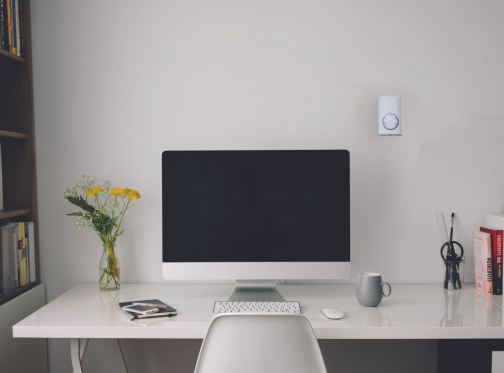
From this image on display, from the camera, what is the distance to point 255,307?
1.52m

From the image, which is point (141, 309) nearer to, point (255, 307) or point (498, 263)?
point (255, 307)

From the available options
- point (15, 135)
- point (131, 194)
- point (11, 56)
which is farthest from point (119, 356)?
point (11, 56)

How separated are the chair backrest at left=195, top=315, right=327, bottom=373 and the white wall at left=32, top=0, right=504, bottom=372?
913 mm

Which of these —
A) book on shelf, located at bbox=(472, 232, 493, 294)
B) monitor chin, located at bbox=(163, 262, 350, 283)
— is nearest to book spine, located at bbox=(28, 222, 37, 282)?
monitor chin, located at bbox=(163, 262, 350, 283)

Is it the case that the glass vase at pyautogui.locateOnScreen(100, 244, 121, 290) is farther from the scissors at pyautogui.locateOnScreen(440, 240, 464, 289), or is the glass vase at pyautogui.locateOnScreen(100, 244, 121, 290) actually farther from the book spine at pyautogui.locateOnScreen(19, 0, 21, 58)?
the scissors at pyautogui.locateOnScreen(440, 240, 464, 289)

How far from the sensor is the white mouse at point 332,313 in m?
1.44

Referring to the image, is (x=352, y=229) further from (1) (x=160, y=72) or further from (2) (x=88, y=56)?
(2) (x=88, y=56)

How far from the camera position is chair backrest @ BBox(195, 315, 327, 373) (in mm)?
1126

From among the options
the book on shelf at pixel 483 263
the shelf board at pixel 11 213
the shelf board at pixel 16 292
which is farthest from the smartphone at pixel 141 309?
the book on shelf at pixel 483 263

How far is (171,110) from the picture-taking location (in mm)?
1974

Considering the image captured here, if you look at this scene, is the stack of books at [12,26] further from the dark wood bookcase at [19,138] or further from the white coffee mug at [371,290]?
the white coffee mug at [371,290]

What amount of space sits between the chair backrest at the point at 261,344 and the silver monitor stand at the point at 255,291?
498 mm

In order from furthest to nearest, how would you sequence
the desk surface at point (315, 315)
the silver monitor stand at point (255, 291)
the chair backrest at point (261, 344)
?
the silver monitor stand at point (255, 291) < the desk surface at point (315, 315) < the chair backrest at point (261, 344)

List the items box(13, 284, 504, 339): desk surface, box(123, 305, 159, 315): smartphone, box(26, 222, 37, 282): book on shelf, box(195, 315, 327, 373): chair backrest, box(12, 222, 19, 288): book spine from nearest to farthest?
box(195, 315, 327, 373): chair backrest → box(13, 284, 504, 339): desk surface → box(123, 305, 159, 315): smartphone → box(12, 222, 19, 288): book spine → box(26, 222, 37, 282): book on shelf
